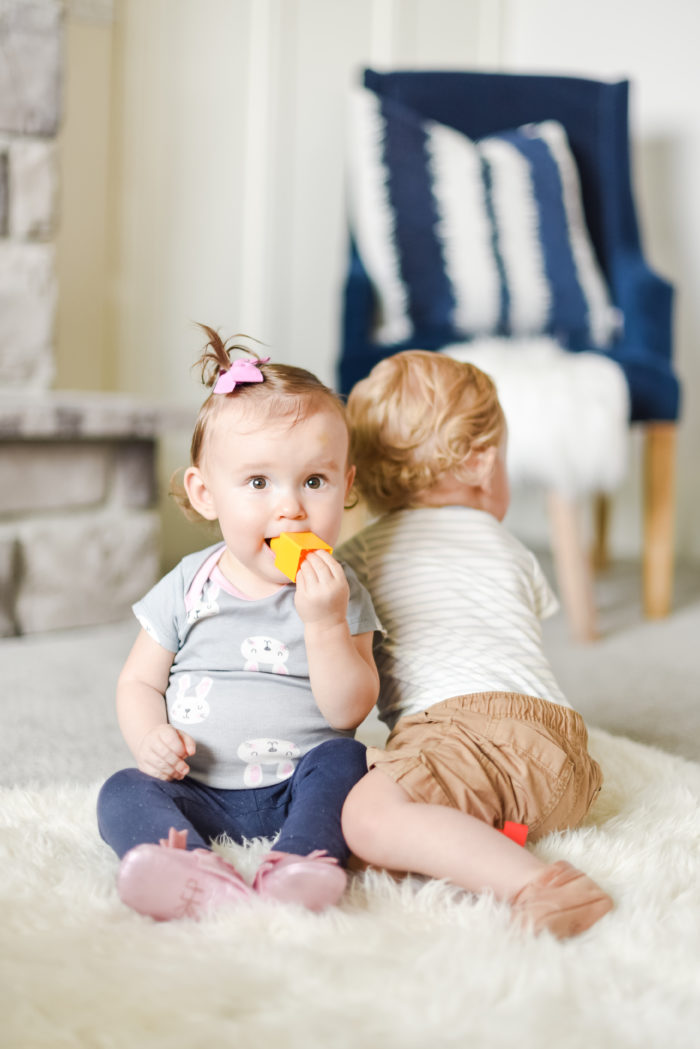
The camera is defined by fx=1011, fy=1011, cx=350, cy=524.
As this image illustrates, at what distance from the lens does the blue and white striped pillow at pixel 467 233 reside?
6.60 ft

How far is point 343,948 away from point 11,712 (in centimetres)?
76

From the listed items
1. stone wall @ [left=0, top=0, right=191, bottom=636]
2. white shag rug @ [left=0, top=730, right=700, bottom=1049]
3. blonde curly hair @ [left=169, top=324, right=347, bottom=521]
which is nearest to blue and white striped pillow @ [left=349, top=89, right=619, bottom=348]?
stone wall @ [left=0, top=0, right=191, bottom=636]

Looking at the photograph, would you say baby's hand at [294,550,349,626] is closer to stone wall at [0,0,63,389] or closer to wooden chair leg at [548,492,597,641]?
wooden chair leg at [548,492,597,641]

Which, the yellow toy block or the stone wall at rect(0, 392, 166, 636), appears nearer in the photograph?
the yellow toy block

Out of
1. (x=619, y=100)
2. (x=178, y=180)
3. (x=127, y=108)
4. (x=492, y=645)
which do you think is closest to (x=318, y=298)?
(x=178, y=180)

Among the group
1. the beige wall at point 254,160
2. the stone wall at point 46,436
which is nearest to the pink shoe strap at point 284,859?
the stone wall at point 46,436

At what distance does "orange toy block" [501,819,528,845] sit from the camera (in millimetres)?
801

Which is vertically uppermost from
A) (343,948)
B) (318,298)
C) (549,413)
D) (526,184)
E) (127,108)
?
(127,108)

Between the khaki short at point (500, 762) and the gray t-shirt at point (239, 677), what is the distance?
8 centimetres

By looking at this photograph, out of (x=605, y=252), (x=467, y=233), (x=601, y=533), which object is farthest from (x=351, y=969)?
(x=601, y=533)

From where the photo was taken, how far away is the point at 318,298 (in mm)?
2660

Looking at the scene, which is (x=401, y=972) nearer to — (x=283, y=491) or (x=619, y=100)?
(x=283, y=491)

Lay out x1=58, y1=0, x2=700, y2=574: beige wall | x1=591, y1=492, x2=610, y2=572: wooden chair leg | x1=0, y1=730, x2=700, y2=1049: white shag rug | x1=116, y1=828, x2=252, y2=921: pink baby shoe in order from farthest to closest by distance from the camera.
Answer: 1. x1=591, y1=492, x2=610, y2=572: wooden chair leg
2. x1=58, y1=0, x2=700, y2=574: beige wall
3. x1=116, y1=828, x2=252, y2=921: pink baby shoe
4. x1=0, y1=730, x2=700, y2=1049: white shag rug

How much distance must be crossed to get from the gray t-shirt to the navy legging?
15mm
